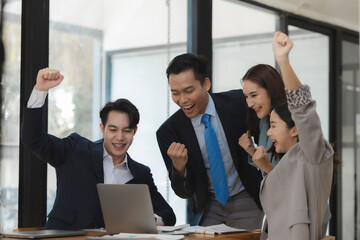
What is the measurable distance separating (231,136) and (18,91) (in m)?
1.27

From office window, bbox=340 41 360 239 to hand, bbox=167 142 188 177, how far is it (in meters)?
2.78

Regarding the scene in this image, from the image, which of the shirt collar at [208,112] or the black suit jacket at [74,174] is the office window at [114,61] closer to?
the black suit jacket at [74,174]

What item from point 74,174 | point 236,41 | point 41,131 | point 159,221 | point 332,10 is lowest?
point 159,221

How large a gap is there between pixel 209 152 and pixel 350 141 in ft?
8.96

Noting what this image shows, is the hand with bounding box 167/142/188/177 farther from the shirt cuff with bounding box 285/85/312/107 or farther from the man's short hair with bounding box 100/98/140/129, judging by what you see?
the shirt cuff with bounding box 285/85/312/107

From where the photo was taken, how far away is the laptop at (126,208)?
223 centimetres

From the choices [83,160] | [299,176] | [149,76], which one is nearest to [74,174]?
[83,160]

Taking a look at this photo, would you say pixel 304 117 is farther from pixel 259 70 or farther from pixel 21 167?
pixel 21 167

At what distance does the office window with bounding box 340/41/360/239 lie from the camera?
5234 mm

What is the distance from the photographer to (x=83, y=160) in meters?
2.79

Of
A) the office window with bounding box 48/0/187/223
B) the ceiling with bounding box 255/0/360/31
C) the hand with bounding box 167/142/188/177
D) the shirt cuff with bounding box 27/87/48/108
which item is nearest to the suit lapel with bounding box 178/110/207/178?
the hand with bounding box 167/142/188/177

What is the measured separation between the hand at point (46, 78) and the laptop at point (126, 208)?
0.68 m

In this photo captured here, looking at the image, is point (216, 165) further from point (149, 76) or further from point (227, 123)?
point (149, 76)

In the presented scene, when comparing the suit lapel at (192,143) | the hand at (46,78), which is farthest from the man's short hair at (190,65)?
the hand at (46,78)
